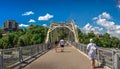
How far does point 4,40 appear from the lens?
5832 inches

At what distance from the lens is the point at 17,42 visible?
150 m

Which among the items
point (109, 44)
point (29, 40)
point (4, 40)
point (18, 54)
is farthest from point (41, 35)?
point (18, 54)

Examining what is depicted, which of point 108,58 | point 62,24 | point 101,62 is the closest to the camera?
point 108,58

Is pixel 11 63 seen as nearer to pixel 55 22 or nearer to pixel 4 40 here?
pixel 55 22

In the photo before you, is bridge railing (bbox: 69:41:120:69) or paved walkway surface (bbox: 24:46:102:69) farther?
paved walkway surface (bbox: 24:46:102:69)

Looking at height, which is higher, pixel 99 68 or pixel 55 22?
pixel 55 22

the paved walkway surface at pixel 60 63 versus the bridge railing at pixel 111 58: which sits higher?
the bridge railing at pixel 111 58

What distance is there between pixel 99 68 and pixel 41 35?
438 ft

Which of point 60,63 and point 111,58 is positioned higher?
point 111,58

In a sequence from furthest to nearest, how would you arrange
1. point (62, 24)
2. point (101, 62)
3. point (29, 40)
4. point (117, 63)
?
point (29, 40)
point (62, 24)
point (101, 62)
point (117, 63)

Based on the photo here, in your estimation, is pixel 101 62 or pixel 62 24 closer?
pixel 101 62

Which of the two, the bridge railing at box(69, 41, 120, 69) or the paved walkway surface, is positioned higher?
the bridge railing at box(69, 41, 120, 69)

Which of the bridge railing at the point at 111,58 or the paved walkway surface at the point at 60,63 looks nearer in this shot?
the bridge railing at the point at 111,58

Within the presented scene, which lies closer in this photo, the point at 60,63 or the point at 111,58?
the point at 111,58
